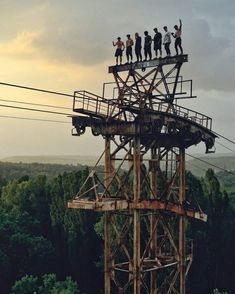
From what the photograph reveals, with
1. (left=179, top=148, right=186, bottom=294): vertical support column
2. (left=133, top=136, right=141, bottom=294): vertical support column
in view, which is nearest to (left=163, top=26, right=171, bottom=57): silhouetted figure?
(left=133, top=136, right=141, bottom=294): vertical support column

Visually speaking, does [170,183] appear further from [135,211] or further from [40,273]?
[40,273]

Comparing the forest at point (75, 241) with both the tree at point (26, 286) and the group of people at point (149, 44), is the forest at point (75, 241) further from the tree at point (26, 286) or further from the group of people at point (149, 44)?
the group of people at point (149, 44)

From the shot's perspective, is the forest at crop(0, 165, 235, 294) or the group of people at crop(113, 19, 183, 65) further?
the forest at crop(0, 165, 235, 294)

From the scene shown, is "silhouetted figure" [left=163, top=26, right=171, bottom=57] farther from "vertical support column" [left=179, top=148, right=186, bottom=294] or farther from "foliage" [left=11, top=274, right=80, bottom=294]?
"foliage" [left=11, top=274, right=80, bottom=294]

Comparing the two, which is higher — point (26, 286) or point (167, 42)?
point (167, 42)

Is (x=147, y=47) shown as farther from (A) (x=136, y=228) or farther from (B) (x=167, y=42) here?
(A) (x=136, y=228)

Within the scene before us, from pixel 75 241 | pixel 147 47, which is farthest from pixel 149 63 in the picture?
pixel 75 241

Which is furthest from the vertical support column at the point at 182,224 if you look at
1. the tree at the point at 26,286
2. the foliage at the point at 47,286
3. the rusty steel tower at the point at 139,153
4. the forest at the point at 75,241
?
the forest at the point at 75,241
